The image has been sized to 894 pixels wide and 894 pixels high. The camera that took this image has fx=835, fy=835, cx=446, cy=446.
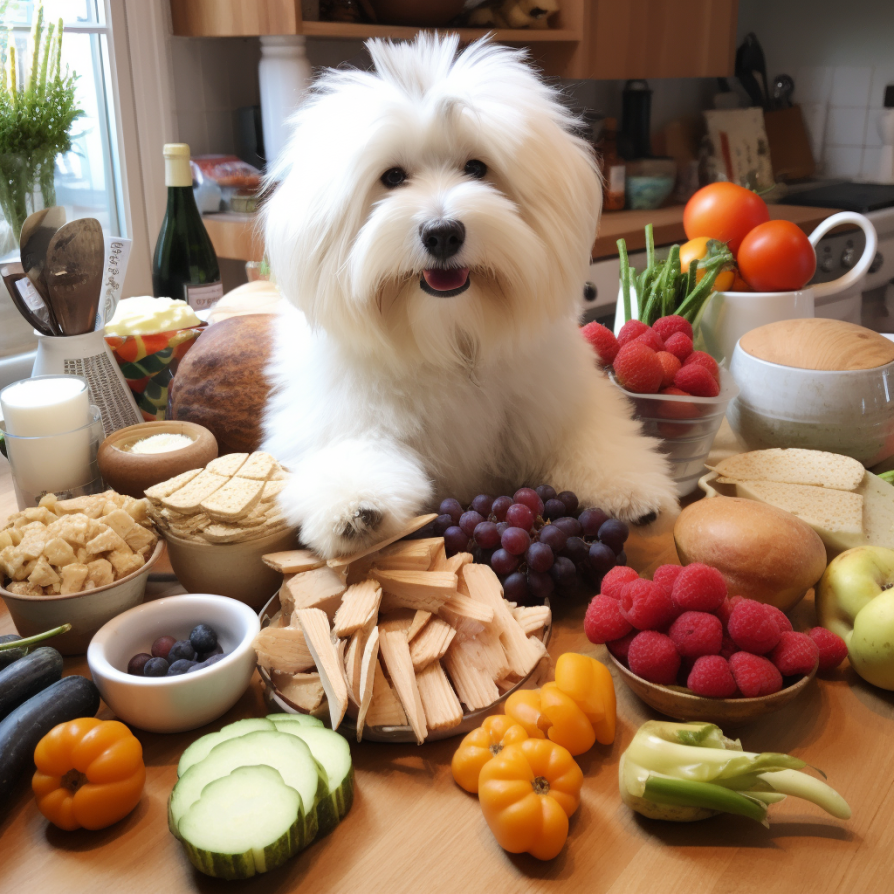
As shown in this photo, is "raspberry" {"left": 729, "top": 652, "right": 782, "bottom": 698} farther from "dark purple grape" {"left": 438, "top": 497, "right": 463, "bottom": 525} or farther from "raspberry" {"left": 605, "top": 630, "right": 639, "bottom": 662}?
"dark purple grape" {"left": 438, "top": 497, "right": 463, "bottom": 525}

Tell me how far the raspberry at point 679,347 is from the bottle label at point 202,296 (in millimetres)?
908

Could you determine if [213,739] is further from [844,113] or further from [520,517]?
[844,113]

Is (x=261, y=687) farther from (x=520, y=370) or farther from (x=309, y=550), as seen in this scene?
(x=520, y=370)

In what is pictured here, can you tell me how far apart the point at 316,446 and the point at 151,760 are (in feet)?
1.40

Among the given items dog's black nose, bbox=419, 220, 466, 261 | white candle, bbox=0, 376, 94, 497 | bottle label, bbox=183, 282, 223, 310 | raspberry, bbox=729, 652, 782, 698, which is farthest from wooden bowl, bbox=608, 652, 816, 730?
bottle label, bbox=183, 282, 223, 310

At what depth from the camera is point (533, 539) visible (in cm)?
89

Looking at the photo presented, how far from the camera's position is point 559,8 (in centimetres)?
224

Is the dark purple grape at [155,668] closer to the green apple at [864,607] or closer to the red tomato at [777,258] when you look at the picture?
the green apple at [864,607]

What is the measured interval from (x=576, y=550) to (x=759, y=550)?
18cm

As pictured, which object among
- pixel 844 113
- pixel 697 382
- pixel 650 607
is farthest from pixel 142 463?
pixel 844 113

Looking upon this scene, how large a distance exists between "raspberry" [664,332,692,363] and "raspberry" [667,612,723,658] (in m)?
0.52

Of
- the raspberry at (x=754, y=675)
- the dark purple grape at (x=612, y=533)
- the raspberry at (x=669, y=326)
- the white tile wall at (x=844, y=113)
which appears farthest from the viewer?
the white tile wall at (x=844, y=113)

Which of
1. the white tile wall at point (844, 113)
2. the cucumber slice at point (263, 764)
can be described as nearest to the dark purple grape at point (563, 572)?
the cucumber slice at point (263, 764)

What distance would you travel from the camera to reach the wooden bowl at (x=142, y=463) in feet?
3.12
